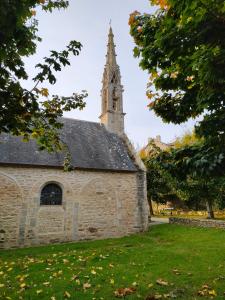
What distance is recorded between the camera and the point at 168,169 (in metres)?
5.34

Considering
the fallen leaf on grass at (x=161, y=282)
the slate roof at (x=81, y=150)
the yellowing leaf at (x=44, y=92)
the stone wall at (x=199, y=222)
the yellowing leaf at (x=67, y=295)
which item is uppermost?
the slate roof at (x=81, y=150)

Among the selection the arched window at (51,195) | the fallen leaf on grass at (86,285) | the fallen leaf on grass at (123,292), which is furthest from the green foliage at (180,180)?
the arched window at (51,195)

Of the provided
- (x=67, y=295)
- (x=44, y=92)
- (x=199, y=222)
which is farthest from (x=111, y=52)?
(x=67, y=295)

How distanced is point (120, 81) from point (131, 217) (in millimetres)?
12863

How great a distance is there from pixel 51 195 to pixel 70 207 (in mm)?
1448

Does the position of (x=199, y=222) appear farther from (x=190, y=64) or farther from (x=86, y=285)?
(x=190, y=64)

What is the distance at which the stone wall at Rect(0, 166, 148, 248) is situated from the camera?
13.5m

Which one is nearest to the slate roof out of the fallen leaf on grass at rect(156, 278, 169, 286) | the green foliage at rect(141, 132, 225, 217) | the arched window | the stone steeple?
the stone steeple

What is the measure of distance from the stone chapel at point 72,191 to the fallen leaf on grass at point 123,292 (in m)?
9.34

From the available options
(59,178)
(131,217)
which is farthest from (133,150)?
(59,178)

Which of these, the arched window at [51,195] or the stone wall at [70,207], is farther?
the arched window at [51,195]

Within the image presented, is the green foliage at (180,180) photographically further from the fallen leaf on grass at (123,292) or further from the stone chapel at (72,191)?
the fallen leaf on grass at (123,292)

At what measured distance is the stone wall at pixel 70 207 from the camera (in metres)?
13.5

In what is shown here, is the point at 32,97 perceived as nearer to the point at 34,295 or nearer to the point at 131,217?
the point at 34,295
